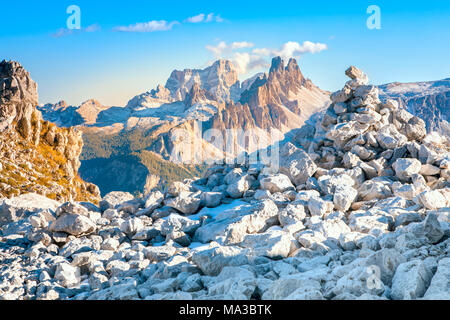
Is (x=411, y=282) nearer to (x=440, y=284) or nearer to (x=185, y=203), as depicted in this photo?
(x=440, y=284)

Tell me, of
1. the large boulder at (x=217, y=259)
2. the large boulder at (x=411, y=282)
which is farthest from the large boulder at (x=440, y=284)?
the large boulder at (x=217, y=259)

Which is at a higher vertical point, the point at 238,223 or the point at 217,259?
the point at 238,223

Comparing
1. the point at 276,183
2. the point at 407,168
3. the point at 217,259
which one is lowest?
the point at 217,259

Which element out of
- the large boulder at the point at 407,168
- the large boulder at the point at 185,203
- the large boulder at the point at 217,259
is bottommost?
the large boulder at the point at 217,259

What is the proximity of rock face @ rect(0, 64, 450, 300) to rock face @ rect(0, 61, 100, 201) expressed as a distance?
63.2 metres

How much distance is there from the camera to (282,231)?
15398 mm

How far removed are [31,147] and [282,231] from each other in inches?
3815

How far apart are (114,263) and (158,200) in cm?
843

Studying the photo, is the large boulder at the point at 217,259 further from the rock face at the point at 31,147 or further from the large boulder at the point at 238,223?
the rock face at the point at 31,147

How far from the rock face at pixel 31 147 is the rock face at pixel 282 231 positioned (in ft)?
207

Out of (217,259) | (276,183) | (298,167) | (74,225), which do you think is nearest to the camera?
(217,259)

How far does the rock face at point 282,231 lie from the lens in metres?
9.62

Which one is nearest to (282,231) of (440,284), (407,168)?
(440,284)
